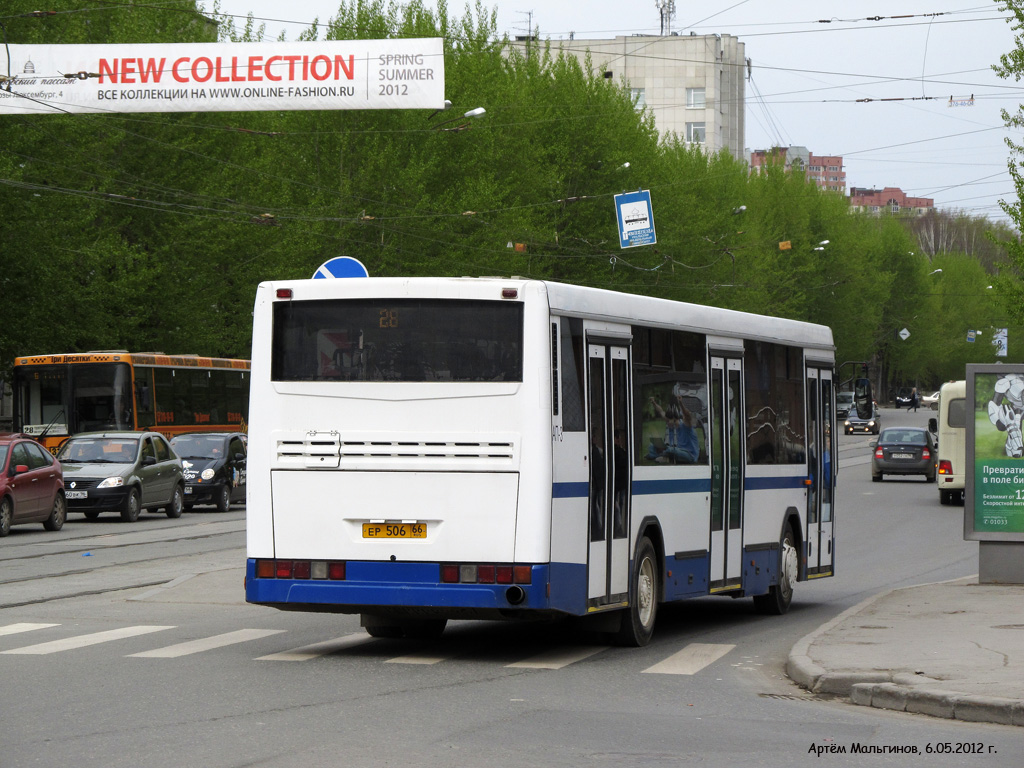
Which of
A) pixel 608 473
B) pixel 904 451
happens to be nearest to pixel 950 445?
pixel 904 451

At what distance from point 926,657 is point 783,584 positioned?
15.6 ft

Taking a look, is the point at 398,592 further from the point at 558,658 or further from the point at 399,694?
the point at 558,658

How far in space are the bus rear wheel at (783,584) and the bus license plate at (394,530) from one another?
18.2ft

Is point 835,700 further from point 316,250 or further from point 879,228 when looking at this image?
point 879,228

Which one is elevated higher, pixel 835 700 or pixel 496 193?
pixel 496 193

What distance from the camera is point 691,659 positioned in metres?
11.9

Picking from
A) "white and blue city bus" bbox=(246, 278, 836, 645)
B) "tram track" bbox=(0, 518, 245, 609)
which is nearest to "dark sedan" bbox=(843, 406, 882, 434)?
"tram track" bbox=(0, 518, 245, 609)

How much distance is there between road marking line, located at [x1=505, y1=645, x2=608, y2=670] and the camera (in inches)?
442

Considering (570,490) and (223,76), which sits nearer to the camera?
(570,490)

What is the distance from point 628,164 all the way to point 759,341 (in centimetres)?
4264

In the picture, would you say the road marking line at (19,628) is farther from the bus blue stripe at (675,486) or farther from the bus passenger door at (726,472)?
the bus passenger door at (726,472)

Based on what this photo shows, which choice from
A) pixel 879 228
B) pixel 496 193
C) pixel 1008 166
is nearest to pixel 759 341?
pixel 1008 166

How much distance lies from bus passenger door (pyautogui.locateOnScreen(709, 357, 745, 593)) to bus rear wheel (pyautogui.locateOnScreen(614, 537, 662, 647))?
47.8 inches

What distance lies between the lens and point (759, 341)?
49.5 ft
